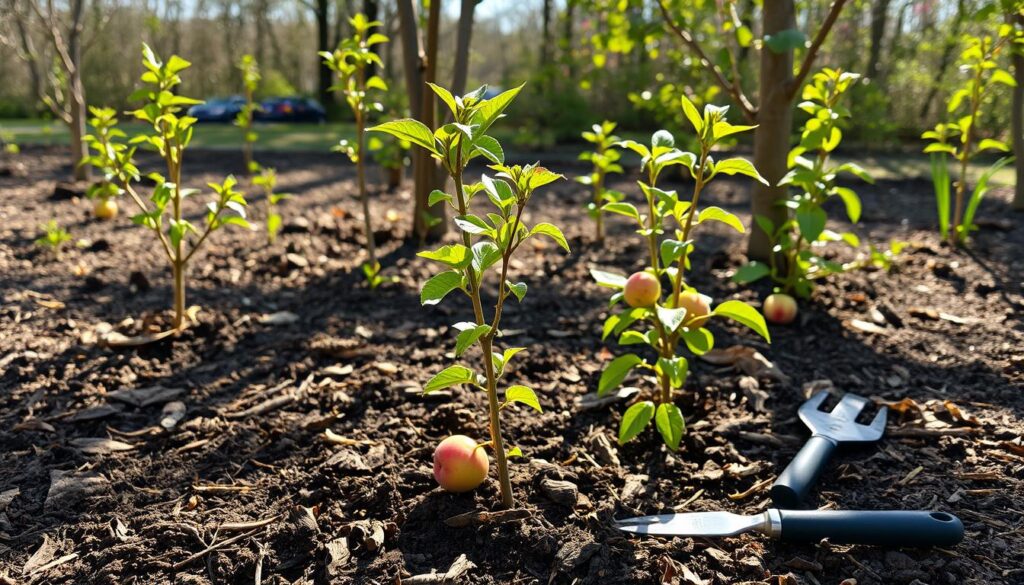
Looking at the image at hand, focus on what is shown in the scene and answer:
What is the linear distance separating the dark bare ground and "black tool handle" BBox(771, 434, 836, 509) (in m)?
0.06

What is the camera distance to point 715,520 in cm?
176

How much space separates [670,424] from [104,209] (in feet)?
15.9

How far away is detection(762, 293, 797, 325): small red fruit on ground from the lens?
126 inches

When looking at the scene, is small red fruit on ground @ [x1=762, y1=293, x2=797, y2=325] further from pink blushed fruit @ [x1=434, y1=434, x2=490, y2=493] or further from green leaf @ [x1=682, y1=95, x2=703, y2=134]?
pink blushed fruit @ [x1=434, y1=434, x2=490, y2=493]

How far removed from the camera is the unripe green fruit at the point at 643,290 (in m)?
2.00

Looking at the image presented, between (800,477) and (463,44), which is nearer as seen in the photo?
(800,477)

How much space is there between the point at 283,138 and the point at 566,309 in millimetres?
10626

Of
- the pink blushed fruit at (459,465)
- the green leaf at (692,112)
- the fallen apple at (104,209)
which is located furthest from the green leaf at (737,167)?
the fallen apple at (104,209)

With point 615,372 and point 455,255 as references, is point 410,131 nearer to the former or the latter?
point 455,255

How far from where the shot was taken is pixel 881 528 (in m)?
1.63

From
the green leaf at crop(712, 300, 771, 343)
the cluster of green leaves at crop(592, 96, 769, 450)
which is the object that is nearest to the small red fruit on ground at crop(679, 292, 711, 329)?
the cluster of green leaves at crop(592, 96, 769, 450)

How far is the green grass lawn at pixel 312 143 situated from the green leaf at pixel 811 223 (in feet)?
11.6

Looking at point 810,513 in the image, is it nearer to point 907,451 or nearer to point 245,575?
point 907,451

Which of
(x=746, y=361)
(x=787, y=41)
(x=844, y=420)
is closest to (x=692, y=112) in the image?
(x=844, y=420)
